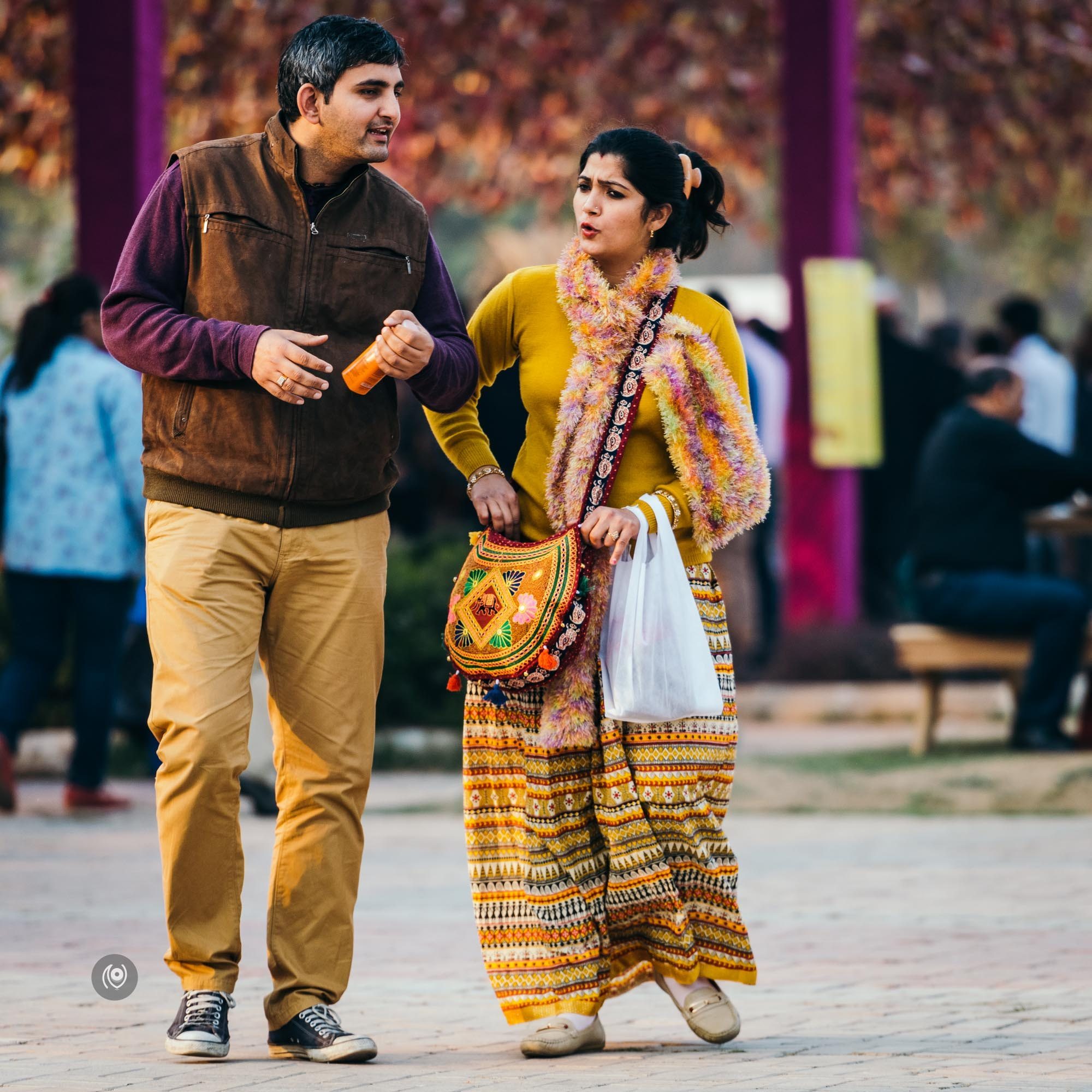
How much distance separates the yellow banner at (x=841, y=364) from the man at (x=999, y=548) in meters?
2.75

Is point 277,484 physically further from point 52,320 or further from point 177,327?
point 52,320

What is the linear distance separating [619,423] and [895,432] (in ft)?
31.9

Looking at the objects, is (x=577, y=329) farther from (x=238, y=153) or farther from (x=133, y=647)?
(x=133, y=647)

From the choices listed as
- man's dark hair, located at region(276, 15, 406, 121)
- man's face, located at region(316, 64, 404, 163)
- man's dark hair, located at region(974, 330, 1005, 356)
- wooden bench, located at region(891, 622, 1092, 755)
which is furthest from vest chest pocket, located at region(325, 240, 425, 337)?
man's dark hair, located at region(974, 330, 1005, 356)

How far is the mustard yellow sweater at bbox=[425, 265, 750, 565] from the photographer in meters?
4.79

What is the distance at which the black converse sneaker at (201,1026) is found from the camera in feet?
14.6

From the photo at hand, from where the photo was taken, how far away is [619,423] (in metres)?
4.72

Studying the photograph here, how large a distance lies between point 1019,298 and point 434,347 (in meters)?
9.54

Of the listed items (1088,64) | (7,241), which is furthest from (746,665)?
(7,241)

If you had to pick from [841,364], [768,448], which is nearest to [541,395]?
[768,448]

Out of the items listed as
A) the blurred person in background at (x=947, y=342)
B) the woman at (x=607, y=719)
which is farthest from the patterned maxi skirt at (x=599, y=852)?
the blurred person in background at (x=947, y=342)

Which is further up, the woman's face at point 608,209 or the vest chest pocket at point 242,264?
the woman's face at point 608,209

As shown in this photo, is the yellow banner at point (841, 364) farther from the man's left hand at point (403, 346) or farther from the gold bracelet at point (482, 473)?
the man's left hand at point (403, 346)

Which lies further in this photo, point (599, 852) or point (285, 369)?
point (599, 852)
